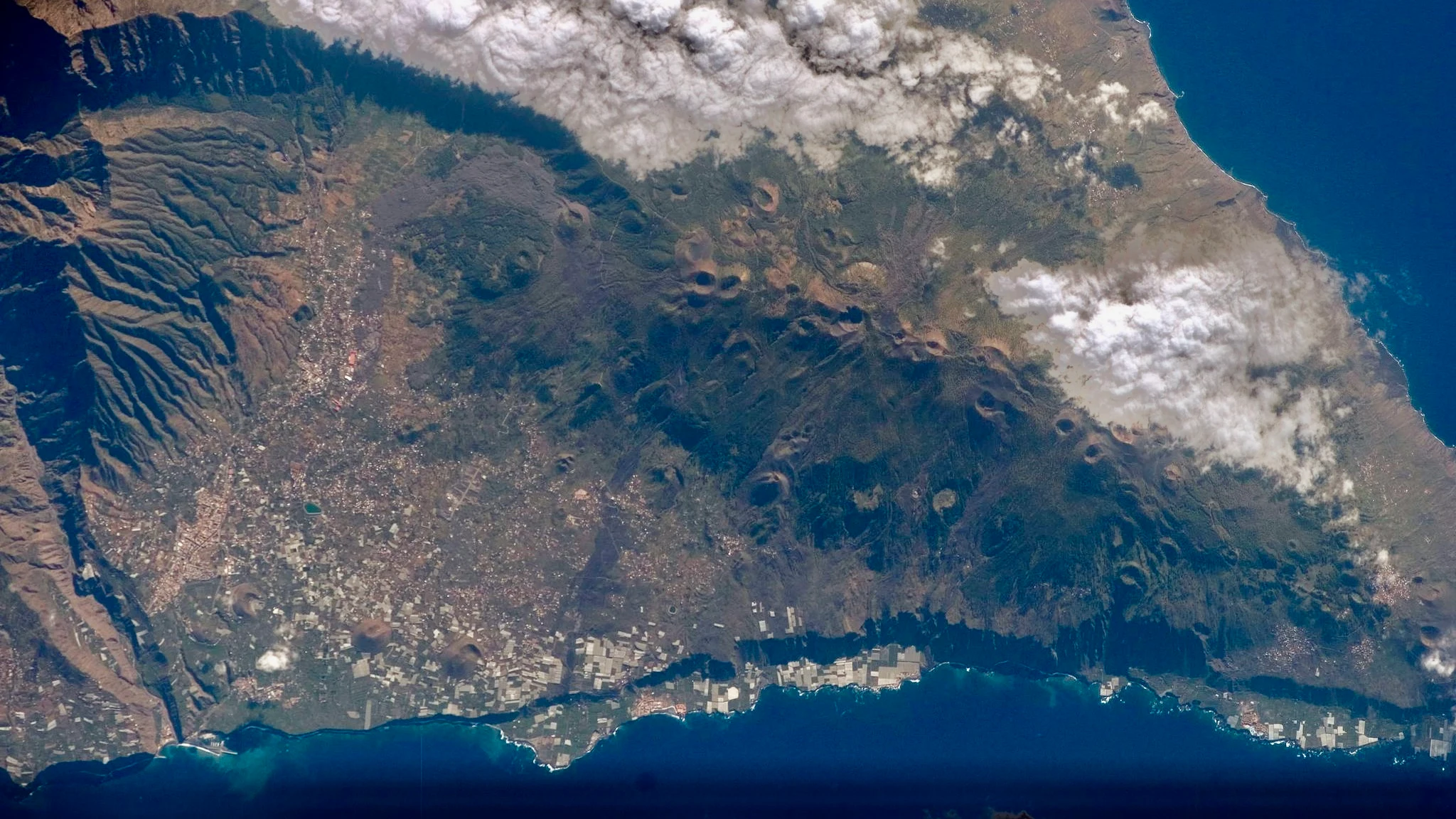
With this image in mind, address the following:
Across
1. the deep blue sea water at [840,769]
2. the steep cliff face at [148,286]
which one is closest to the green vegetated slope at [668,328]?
the steep cliff face at [148,286]

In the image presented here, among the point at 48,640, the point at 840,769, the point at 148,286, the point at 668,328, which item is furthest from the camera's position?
the point at 840,769

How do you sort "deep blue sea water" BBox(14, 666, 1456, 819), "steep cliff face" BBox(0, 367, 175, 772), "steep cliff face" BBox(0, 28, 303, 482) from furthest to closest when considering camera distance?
"deep blue sea water" BBox(14, 666, 1456, 819) < "steep cliff face" BBox(0, 367, 175, 772) < "steep cliff face" BBox(0, 28, 303, 482)

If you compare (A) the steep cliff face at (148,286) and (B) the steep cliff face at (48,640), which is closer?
(A) the steep cliff face at (148,286)

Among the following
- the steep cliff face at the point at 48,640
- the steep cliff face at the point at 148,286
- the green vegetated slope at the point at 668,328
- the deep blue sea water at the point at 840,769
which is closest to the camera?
the steep cliff face at the point at 148,286

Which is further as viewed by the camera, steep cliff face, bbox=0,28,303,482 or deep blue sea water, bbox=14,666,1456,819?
deep blue sea water, bbox=14,666,1456,819

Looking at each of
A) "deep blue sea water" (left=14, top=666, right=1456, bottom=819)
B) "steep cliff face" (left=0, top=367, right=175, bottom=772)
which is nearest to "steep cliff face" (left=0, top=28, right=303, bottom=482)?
"steep cliff face" (left=0, top=367, right=175, bottom=772)

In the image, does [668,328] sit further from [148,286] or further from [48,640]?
[48,640]

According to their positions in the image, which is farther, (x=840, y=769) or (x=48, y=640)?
(x=840, y=769)

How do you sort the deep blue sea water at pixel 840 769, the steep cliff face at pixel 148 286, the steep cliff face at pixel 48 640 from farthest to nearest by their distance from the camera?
the deep blue sea water at pixel 840 769
the steep cliff face at pixel 48 640
the steep cliff face at pixel 148 286

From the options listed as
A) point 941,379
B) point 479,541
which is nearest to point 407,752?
point 479,541

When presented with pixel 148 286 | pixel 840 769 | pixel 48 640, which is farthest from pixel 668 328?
pixel 48 640

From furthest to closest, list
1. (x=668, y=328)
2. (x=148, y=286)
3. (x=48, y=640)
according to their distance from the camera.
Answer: (x=668, y=328)
(x=48, y=640)
(x=148, y=286)

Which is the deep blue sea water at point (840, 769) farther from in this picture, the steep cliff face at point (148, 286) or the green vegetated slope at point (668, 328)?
the steep cliff face at point (148, 286)

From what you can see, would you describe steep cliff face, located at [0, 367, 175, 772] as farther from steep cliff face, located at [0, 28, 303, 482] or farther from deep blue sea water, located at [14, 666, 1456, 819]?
deep blue sea water, located at [14, 666, 1456, 819]
